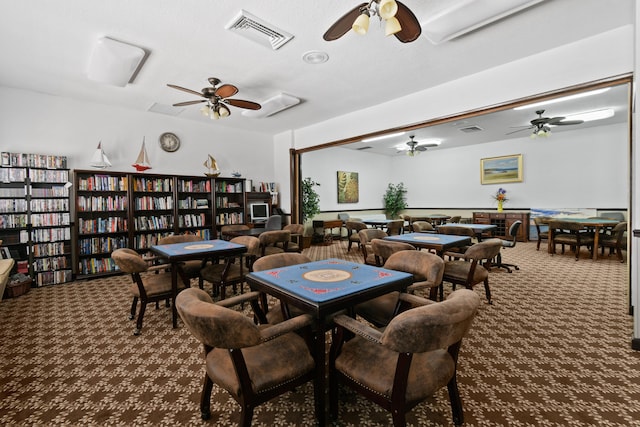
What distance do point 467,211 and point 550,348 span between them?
26.4 feet

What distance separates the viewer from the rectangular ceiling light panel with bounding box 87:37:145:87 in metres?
3.33

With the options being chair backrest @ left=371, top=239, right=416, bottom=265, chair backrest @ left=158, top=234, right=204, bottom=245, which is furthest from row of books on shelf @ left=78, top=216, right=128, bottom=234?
chair backrest @ left=371, top=239, right=416, bottom=265

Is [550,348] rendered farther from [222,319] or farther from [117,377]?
[117,377]

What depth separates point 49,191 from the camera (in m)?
4.68

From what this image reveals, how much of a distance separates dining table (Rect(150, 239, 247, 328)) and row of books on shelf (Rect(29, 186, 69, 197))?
8.66 ft

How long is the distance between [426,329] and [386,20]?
231cm

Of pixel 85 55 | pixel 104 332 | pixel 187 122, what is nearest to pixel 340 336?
pixel 104 332

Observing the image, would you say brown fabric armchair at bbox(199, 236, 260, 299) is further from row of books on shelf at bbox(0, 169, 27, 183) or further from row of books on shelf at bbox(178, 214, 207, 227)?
row of books on shelf at bbox(0, 169, 27, 183)

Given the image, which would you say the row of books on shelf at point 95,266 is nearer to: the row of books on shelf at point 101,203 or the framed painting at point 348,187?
the row of books on shelf at point 101,203

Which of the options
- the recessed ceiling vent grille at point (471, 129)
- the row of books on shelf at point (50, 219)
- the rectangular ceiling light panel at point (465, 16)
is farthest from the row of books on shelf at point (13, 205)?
the recessed ceiling vent grille at point (471, 129)

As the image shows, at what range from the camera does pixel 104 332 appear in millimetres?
2941

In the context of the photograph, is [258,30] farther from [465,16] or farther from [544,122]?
[544,122]

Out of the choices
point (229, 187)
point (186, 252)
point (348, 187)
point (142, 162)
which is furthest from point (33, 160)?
point (348, 187)

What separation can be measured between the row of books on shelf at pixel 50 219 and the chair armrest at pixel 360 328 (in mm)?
5235
